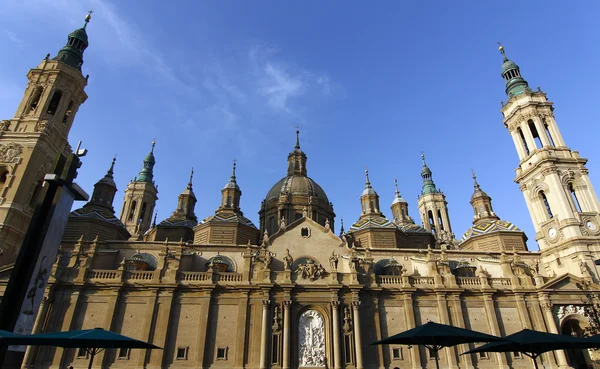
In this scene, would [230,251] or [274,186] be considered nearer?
[230,251]

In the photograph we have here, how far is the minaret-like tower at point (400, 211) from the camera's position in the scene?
54.9m

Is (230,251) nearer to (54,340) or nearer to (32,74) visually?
(54,340)

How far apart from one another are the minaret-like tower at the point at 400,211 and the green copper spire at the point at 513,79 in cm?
2065

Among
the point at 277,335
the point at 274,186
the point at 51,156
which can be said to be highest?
the point at 274,186

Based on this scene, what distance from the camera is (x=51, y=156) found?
121 ft

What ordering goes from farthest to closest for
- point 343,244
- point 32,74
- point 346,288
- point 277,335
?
1. point 32,74
2. point 343,244
3. point 346,288
4. point 277,335

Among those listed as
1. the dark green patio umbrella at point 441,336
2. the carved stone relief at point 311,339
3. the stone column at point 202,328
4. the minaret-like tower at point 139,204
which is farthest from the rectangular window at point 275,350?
the minaret-like tower at point 139,204

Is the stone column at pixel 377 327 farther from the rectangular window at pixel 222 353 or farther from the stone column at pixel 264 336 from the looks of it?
the rectangular window at pixel 222 353

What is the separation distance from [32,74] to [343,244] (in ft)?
124

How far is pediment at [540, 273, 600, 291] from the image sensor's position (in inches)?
1265

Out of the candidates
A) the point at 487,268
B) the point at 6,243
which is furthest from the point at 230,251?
the point at 487,268

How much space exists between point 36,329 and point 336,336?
22.6 metres

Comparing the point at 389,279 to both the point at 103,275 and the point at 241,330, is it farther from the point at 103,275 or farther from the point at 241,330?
the point at 103,275

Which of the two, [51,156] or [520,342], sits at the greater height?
[51,156]
